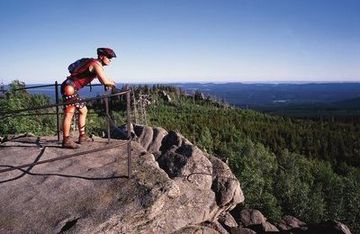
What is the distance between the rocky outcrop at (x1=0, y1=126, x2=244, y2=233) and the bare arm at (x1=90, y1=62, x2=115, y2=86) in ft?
7.04

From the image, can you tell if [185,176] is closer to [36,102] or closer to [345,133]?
[36,102]

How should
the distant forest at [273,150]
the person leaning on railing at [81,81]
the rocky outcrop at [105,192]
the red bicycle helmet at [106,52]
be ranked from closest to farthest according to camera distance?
the rocky outcrop at [105,192]
the person leaning on railing at [81,81]
the red bicycle helmet at [106,52]
the distant forest at [273,150]

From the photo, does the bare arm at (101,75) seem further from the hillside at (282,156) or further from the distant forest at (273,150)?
the hillside at (282,156)

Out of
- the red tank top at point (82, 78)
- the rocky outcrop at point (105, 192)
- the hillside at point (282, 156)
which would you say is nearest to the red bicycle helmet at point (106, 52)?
the red tank top at point (82, 78)

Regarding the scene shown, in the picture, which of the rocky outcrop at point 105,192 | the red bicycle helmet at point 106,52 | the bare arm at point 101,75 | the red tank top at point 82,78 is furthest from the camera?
the red tank top at point 82,78

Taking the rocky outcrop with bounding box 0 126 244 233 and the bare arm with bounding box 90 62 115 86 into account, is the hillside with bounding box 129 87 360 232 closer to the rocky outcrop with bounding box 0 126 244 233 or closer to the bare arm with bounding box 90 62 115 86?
the rocky outcrop with bounding box 0 126 244 233

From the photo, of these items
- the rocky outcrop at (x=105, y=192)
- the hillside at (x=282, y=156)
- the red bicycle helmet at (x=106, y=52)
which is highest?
the red bicycle helmet at (x=106, y=52)

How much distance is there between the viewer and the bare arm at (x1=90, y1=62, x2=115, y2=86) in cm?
1171

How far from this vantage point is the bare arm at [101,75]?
38.4 feet

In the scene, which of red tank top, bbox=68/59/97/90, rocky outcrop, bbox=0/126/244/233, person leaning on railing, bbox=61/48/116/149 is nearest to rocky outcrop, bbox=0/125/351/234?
rocky outcrop, bbox=0/126/244/233

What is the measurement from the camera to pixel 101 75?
11.8 metres

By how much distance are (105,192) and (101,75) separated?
335 cm

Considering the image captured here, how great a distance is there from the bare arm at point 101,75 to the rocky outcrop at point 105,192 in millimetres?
2145

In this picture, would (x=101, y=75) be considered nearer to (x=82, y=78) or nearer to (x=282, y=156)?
(x=82, y=78)
